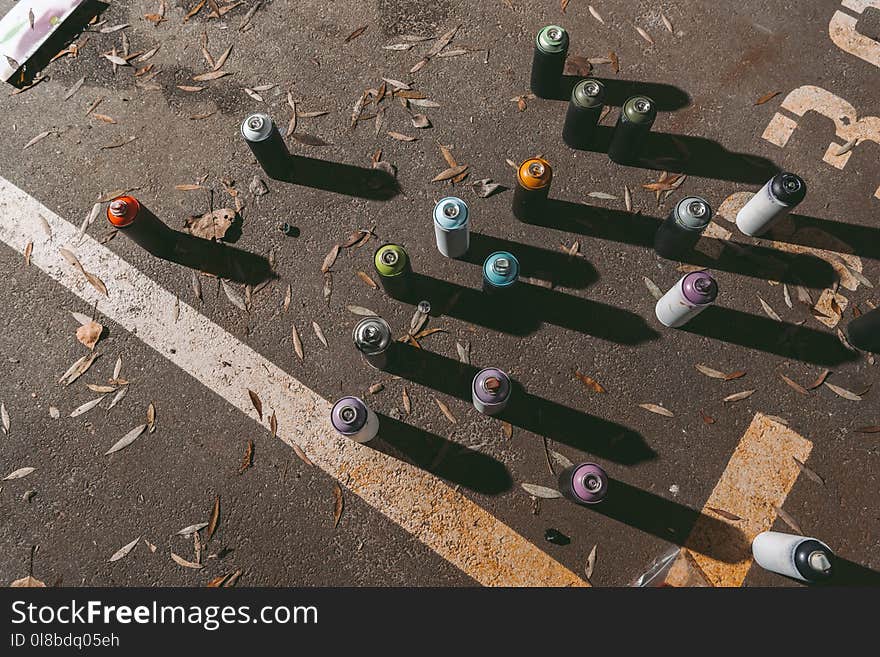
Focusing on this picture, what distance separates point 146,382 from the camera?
3873 millimetres

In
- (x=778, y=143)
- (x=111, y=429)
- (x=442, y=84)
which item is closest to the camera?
(x=111, y=429)

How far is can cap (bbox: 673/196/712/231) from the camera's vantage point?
11.2 ft

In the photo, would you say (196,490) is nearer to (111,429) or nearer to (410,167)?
(111,429)

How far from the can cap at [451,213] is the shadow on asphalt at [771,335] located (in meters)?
1.81

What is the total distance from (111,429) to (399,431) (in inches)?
83.2

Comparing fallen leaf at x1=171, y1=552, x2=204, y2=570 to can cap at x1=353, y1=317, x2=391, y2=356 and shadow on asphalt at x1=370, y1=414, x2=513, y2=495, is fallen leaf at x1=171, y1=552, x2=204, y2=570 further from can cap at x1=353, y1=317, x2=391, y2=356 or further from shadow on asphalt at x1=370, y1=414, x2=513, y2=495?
can cap at x1=353, y1=317, x2=391, y2=356

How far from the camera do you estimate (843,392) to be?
366 cm

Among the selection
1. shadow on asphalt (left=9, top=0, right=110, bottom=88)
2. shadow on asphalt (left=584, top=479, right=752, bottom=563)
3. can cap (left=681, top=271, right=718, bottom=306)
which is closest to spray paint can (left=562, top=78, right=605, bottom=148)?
can cap (left=681, top=271, right=718, bottom=306)

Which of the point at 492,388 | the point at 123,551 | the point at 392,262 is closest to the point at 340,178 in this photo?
the point at 392,262

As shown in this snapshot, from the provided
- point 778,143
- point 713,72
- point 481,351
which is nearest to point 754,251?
point 778,143

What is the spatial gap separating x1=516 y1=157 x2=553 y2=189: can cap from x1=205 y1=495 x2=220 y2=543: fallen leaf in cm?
306

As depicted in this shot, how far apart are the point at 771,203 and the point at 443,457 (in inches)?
111

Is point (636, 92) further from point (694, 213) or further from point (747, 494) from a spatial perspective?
point (747, 494)

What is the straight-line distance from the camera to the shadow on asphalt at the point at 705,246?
153 inches
